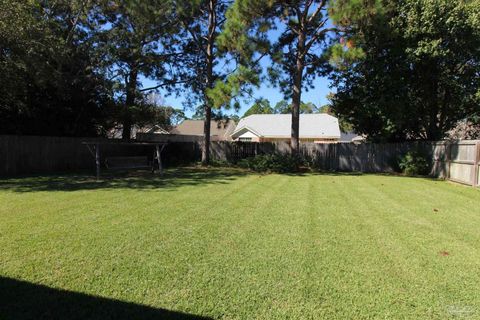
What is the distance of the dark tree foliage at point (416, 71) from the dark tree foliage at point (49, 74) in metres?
11.2

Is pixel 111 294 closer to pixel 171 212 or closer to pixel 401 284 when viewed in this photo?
pixel 401 284

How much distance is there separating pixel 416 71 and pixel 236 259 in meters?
15.3

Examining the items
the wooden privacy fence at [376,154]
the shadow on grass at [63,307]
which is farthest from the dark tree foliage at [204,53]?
the shadow on grass at [63,307]

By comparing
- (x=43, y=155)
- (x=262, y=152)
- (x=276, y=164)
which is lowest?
(x=276, y=164)

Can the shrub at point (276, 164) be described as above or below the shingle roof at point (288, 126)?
below

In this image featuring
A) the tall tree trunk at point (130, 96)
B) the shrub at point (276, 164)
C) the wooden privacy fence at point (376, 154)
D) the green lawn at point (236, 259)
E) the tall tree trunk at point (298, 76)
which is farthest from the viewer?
the tall tree trunk at point (130, 96)

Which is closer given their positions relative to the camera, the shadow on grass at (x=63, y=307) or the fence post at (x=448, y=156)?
the shadow on grass at (x=63, y=307)

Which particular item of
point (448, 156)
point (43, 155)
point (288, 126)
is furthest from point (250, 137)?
point (448, 156)

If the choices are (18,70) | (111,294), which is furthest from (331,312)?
(18,70)

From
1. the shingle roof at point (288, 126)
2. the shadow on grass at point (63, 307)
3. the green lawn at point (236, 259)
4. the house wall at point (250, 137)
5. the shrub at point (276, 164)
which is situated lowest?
the shadow on grass at point (63, 307)

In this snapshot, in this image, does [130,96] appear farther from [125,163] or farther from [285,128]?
[285,128]

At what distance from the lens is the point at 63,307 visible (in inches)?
115

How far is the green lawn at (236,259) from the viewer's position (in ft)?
9.82

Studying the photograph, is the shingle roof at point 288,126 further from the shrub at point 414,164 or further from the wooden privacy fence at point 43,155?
the wooden privacy fence at point 43,155
